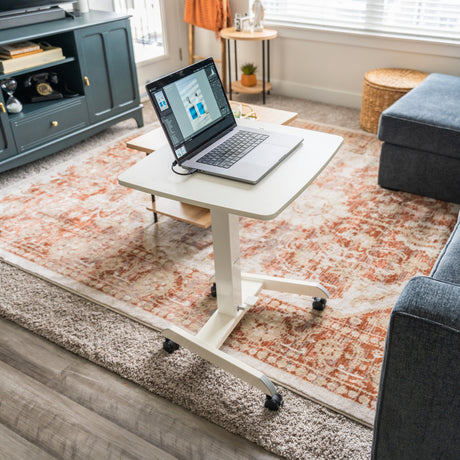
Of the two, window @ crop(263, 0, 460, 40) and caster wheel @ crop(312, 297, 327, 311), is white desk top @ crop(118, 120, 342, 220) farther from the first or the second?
window @ crop(263, 0, 460, 40)

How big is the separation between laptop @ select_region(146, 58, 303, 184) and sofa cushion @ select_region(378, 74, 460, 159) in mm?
1194

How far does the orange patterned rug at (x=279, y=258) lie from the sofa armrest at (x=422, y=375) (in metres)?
0.37

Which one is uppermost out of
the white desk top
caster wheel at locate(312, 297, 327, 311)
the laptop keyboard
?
the laptop keyboard

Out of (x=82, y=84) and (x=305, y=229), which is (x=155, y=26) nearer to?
(x=82, y=84)

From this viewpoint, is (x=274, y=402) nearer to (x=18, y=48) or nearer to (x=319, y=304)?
(x=319, y=304)

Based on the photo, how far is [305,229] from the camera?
101 inches

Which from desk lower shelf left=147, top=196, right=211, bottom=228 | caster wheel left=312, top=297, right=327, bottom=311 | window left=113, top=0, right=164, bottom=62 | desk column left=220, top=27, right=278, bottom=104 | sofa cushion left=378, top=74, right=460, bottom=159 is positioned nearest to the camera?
caster wheel left=312, top=297, right=327, bottom=311

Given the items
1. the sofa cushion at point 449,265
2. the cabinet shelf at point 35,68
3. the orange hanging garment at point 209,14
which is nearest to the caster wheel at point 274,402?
the sofa cushion at point 449,265

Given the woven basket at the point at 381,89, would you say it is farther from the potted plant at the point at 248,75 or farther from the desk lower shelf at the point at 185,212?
the desk lower shelf at the point at 185,212

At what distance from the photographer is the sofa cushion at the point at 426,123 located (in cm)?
255

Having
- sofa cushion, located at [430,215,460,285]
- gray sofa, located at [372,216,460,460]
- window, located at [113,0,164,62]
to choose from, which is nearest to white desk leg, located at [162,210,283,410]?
gray sofa, located at [372,216,460,460]

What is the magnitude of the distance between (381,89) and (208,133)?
2.07m

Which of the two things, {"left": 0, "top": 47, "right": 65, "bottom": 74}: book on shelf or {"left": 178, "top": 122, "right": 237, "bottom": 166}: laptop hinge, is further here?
{"left": 0, "top": 47, "right": 65, "bottom": 74}: book on shelf

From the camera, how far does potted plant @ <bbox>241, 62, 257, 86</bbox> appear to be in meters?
Answer: 4.10
